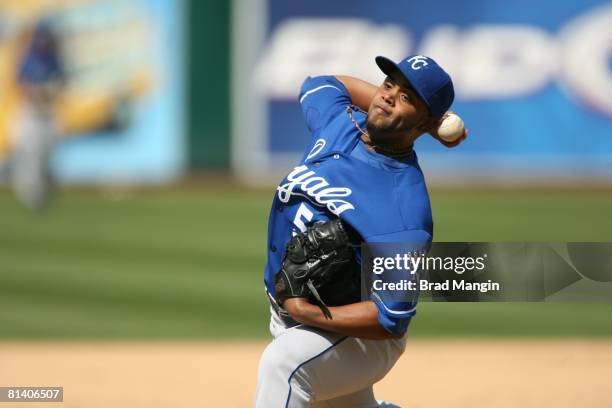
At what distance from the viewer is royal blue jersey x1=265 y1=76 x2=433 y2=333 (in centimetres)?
347

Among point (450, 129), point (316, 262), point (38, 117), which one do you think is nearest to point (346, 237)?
point (316, 262)

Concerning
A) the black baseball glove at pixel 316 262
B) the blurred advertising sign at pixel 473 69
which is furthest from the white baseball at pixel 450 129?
the blurred advertising sign at pixel 473 69

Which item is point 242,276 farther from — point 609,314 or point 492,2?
point 492,2

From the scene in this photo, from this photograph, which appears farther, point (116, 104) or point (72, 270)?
point (116, 104)

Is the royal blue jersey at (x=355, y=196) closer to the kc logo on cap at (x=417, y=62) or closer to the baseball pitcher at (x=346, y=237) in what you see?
the baseball pitcher at (x=346, y=237)

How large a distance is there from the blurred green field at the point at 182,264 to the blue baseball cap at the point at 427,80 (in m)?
4.47

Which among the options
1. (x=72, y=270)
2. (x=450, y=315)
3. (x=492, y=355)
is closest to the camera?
(x=492, y=355)

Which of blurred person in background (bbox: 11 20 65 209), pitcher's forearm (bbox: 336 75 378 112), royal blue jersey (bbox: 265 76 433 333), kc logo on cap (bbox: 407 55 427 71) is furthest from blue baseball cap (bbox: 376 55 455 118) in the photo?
blurred person in background (bbox: 11 20 65 209)

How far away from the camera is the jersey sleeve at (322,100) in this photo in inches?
161

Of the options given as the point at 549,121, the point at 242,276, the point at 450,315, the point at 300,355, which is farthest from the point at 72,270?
the point at 549,121

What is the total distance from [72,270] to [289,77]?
7.63m

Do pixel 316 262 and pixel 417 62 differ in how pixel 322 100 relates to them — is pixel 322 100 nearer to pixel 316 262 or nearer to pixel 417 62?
pixel 417 62

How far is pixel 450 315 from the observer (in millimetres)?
8734

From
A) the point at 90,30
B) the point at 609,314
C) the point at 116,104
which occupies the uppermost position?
the point at 90,30
